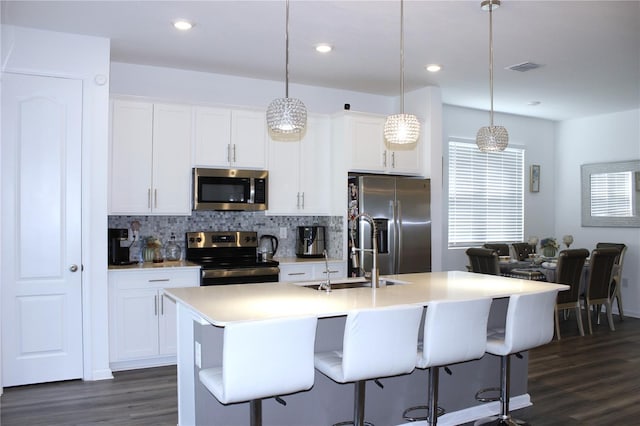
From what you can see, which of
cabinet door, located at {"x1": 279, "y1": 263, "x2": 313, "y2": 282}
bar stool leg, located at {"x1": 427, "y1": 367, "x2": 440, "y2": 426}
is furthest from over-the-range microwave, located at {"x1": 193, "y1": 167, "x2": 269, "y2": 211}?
bar stool leg, located at {"x1": 427, "y1": 367, "x2": 440, "y2": 426}

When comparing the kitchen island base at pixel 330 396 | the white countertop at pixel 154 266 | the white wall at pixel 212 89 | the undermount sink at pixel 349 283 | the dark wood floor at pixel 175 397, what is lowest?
the dark wood floor at pixel 175 397

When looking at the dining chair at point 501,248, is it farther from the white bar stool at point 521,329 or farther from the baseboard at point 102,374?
the baseboard at point 102,374

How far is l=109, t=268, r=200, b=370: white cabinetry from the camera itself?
451 cm

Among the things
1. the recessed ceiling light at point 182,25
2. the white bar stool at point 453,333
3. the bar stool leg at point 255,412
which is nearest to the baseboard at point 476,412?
the white bar stool at point 453,333

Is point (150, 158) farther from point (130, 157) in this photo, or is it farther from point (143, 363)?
point (143, 363)

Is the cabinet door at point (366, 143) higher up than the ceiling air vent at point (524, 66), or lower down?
lower down

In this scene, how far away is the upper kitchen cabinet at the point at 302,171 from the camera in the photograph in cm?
547

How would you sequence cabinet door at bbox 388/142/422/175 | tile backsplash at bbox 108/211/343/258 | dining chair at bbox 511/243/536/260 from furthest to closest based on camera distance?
dining chair at bbox 511/243/536/260 → cabinet door at bbox 388/142/422/175 → tile backsplash at bbox 108/211/343/258

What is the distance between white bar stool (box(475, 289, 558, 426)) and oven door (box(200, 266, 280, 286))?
2291 mm

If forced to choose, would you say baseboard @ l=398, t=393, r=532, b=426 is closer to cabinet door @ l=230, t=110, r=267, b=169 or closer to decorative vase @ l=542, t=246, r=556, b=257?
cabinet door @ l=230, t=110, r=267, b=169

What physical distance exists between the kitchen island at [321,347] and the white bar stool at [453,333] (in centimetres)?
10

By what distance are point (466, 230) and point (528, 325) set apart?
4.17 meters

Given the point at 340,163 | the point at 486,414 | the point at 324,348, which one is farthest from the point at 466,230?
the point at 324,348

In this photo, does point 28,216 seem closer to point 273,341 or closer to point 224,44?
point 224,44
